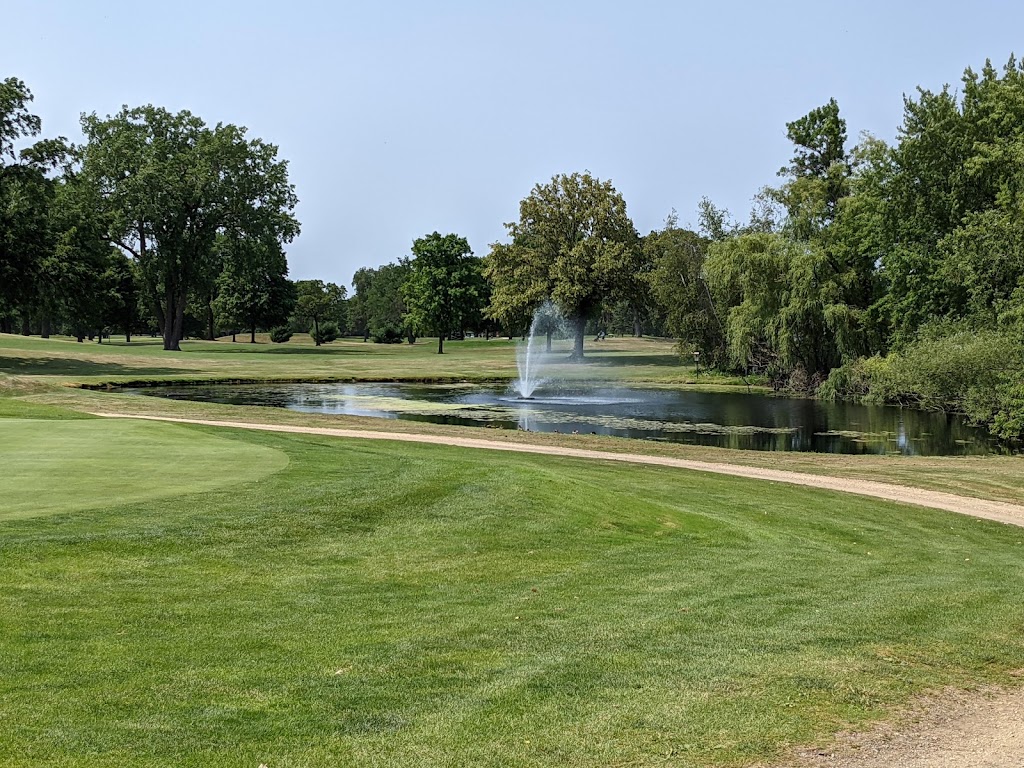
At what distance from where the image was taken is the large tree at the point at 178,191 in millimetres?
77812

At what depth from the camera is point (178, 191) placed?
77.3m

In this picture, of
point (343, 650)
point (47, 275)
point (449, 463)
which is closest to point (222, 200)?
point (47, 275)

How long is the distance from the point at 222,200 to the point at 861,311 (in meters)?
53.0

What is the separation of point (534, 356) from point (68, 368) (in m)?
42.4

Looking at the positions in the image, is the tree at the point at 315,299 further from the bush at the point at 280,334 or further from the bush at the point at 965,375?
the bush at the point at 965,375

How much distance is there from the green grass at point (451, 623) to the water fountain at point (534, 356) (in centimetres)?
3599

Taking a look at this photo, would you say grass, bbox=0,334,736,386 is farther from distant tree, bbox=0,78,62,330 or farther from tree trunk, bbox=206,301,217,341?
tree trunk, bbox=206,301,217,341

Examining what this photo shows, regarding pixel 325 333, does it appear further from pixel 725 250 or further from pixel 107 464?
pixel 107 464

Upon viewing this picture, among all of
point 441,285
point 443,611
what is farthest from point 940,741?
point 441,285

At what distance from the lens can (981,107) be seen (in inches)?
1916

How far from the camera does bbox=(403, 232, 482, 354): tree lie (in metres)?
97.6

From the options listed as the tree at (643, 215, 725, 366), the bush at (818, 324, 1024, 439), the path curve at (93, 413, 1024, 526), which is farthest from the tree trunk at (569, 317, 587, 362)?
the path curve at (93, 413, 1024, 526)

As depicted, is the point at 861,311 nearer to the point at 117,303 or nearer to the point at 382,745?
the point at 382,745

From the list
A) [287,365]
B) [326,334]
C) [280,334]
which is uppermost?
[326,334]
